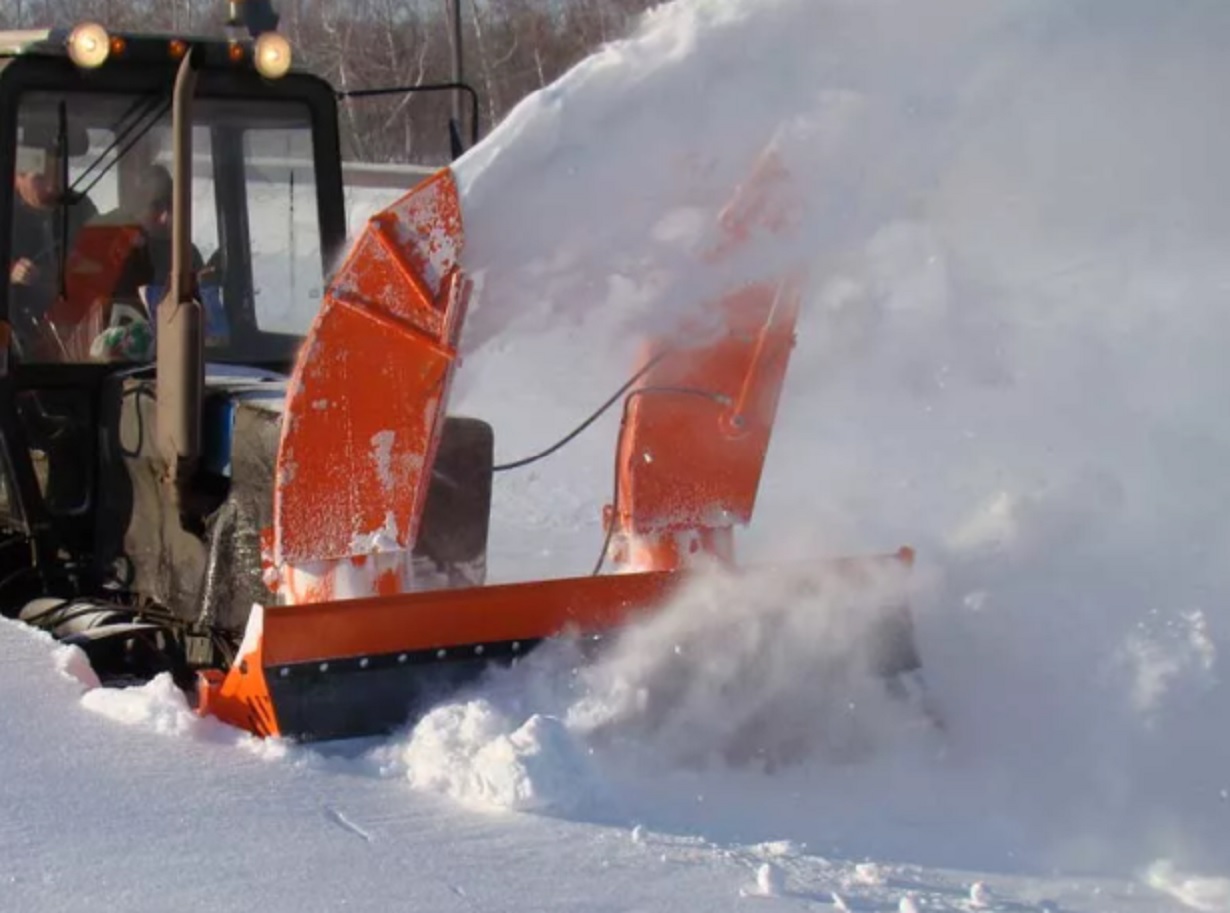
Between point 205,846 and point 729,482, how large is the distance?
6.49 ft

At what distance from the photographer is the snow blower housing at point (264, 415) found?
4.19 meters

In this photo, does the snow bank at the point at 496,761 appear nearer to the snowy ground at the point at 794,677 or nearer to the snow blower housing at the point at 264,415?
the snowy ground at the point at 794,677

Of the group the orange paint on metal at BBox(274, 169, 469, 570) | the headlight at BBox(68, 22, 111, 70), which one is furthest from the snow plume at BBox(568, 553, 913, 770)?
the headlight at BBox(68, 22, 111, 70)

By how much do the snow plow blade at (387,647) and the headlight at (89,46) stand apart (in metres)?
1.82

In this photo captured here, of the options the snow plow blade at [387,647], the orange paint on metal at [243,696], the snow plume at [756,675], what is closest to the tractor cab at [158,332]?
the orange paint on metal at [243,696]

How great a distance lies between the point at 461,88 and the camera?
17.4 ft

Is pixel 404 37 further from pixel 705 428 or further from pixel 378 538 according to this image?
pixel 378 538

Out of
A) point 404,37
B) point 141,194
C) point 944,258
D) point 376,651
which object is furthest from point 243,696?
point 404,37

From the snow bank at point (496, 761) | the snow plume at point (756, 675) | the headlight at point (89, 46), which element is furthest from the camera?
the headlight at point (89, 46)

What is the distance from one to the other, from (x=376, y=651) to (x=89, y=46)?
6.56 feet

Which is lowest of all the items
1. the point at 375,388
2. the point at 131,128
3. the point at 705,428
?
the point at 705,428

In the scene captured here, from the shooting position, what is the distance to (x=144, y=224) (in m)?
5.40

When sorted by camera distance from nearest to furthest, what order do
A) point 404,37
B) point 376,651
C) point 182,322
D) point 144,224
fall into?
point 376,651 < point 182,322 < point 144,224 < point 404,37

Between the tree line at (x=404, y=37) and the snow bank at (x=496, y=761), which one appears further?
the tree line at (x=404, y=37)
